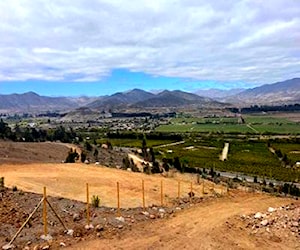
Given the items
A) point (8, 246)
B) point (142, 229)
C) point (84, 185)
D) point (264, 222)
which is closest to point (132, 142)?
point (84, 185)

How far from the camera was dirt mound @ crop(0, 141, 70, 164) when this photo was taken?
42.8 meters

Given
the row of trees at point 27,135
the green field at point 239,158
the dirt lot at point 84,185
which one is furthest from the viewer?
the row of trees at point 27,135

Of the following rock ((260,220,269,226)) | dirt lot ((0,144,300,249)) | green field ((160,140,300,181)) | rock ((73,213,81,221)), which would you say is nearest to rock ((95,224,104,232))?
dirt lot ((0,144,300,249))

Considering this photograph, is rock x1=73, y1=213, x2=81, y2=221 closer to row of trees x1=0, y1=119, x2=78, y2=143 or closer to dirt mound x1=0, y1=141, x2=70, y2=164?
dirt mound x1=0, y1=141, x2=70, y2=164

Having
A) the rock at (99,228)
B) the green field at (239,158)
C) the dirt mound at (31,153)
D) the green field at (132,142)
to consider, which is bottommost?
the green field at (239,158)

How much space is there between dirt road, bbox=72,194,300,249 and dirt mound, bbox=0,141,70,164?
24959mm

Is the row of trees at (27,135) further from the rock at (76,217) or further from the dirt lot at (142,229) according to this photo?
the rock at (76,217)

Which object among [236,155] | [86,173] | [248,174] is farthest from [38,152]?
[236,155]

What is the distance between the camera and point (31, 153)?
1988 inches

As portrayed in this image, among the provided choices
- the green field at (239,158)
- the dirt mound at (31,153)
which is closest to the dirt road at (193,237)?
the dirt mound at (31,153)

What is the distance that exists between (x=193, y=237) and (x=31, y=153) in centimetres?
3787

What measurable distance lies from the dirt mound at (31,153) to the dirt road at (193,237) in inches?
983

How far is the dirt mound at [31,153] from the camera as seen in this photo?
42.8 metres

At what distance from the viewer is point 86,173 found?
34156mm
